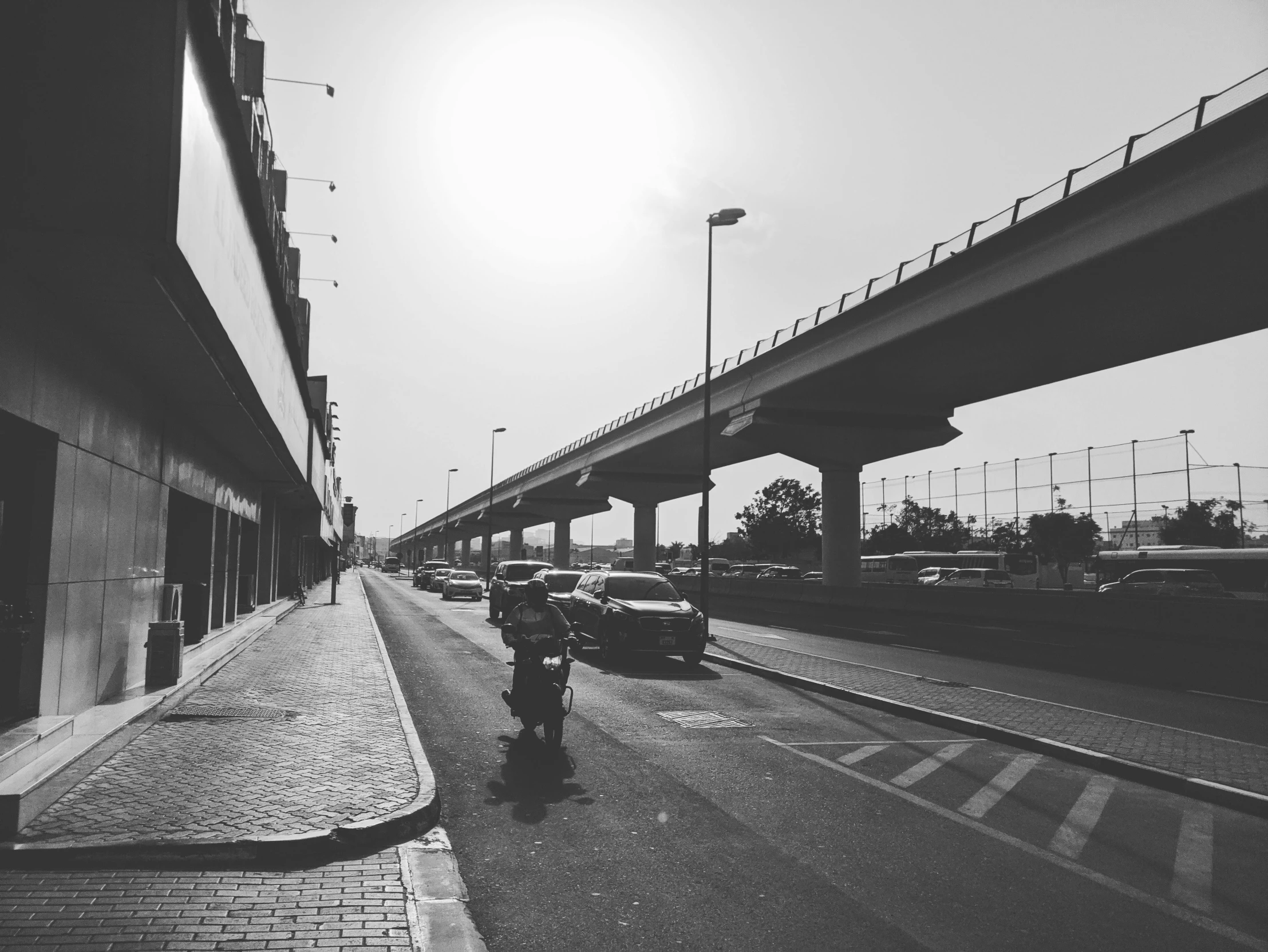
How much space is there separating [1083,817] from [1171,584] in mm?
30446

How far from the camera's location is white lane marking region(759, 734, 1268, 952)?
455cm

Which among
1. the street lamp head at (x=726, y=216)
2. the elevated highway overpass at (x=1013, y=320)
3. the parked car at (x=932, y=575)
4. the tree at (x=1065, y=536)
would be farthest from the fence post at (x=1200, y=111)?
the tree at (x=1065, y=536)

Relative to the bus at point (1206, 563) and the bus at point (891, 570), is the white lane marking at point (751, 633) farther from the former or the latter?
the bus at point (891, 570)

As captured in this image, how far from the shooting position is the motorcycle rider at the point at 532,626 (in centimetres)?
907

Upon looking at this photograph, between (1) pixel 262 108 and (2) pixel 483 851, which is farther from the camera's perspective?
(1) pixel 262 108

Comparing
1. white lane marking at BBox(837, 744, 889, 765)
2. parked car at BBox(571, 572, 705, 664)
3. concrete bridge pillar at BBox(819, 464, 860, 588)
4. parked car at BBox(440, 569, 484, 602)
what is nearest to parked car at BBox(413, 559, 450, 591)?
parked car at BBox(440, 569, 484, 602)

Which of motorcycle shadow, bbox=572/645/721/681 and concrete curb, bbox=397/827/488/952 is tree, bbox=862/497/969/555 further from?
concrete curb, bbox=397/827/488/952

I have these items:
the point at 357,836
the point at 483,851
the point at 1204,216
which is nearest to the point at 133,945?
the point at 357,836

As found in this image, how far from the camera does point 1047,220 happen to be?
21172mm

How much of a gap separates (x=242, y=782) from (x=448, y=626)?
19775mm

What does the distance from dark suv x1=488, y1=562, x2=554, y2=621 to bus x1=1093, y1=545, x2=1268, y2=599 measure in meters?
26.0

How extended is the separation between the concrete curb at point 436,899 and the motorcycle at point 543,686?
2737 mm

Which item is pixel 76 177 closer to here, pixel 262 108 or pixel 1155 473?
pixel 262 108

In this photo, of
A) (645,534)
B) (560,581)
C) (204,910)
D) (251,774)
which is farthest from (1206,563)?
(204,910)
